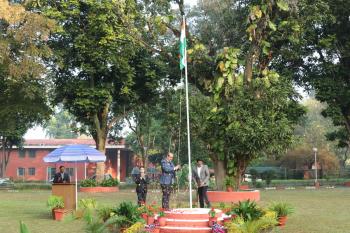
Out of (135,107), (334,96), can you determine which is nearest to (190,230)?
Answer: (334,96)

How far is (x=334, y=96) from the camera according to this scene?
3103 cm

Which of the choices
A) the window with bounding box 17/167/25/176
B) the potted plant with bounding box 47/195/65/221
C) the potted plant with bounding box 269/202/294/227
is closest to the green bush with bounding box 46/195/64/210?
the potted plant with bounding box 47/195/65/221

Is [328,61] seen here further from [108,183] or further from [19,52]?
[19,52]

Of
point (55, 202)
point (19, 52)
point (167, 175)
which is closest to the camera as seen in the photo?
point (167, 175)

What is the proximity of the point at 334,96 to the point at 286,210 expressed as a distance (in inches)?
792

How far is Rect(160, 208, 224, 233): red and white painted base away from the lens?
11.1m

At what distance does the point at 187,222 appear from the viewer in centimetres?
1135

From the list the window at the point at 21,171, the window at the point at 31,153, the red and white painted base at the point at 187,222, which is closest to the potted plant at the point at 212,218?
the red and white painted base at the point at 187,222

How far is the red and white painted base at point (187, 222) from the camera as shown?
1109cm

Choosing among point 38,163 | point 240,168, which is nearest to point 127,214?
point 240,168

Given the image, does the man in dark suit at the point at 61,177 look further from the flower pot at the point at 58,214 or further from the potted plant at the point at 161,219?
the potted plant at the point at 161,219

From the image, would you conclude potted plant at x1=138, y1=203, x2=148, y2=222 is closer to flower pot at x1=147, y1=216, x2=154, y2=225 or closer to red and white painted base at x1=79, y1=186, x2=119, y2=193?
flower pot at x1=147, y1=216, x2=154, y2=225

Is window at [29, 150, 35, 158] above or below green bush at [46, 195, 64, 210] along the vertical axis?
above

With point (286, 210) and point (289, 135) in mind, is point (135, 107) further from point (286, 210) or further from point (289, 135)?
point (286, 210)
